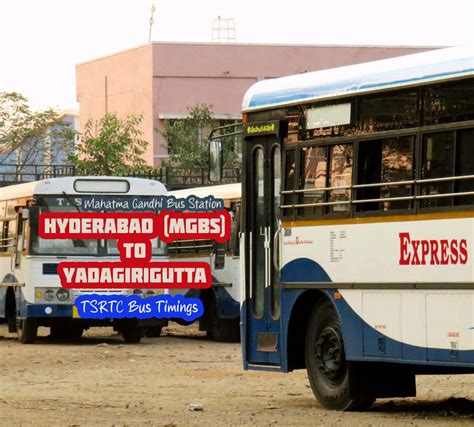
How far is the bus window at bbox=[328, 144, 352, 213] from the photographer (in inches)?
568

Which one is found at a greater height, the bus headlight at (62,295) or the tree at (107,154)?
the tree at (107,154)

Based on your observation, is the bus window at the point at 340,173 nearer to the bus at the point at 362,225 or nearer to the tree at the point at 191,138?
the bus at the point at 362,225

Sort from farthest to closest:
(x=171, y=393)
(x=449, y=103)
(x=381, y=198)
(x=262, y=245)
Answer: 1. (x=171, y=393)
2. (x=262, y=245)
3. (x=381, y=198)
4. (x=449, y=103)

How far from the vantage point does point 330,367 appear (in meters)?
14.9

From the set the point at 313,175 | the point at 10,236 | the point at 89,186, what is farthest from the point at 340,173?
the point at 10,236

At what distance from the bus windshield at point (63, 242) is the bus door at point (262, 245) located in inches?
428

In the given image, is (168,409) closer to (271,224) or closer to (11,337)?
(271,224)

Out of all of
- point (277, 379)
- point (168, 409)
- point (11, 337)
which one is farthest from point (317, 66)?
point (168, 409)

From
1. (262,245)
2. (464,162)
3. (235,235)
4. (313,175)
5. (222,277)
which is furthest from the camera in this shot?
(222,277)

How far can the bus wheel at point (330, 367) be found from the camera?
14594 mm

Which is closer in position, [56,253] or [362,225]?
[362,225]

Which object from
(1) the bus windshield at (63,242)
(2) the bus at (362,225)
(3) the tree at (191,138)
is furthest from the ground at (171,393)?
(3) the tree at (191,138)

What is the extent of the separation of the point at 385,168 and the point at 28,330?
1420 centimetres

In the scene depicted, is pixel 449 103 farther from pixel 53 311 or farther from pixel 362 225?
pixel 53 311
